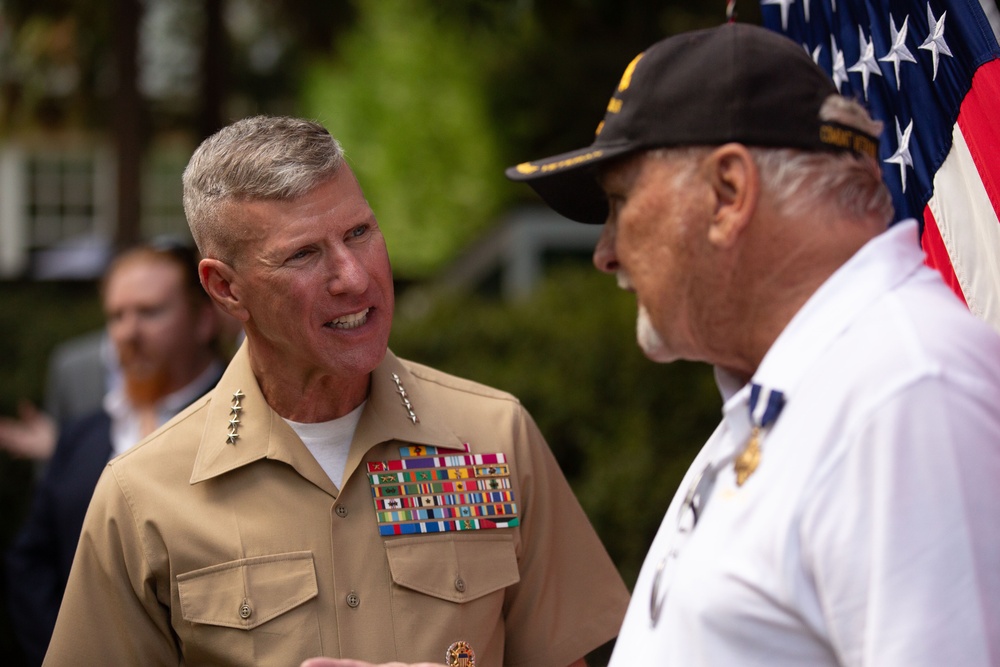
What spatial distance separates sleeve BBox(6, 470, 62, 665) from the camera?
369 cm

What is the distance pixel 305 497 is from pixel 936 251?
147 centimetres

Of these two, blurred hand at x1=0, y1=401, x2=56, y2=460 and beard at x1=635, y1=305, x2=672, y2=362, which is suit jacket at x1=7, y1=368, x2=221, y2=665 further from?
beard at x1=635, y1=305, x2=672, y2=362

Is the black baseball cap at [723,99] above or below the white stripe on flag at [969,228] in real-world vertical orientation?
above

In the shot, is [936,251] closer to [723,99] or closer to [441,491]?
[723,99]

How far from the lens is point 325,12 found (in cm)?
1051

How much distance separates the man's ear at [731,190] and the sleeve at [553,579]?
Answer: 955mm

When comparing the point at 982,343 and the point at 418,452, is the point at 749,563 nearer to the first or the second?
the point at 982,343

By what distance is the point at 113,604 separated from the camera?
2.28m

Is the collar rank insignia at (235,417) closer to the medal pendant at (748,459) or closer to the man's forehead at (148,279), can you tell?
the medal pendant at (748,459)

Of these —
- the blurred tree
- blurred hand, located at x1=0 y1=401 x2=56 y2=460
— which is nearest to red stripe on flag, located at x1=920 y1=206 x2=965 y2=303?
blurred hand, located at x1=0 y1=401 x2=56 y2=460

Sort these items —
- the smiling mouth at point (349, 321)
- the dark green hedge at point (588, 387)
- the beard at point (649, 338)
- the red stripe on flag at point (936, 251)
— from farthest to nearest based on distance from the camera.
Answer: the dark green hedge at point (588, 387)
the red stripe on flag at point (936, 251)
the smiling mouth at point (349, 321)
the beard at point (649, 338)

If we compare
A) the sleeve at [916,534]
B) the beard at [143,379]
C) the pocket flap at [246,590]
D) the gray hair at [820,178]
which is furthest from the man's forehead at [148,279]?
the sleeve at [916,534]

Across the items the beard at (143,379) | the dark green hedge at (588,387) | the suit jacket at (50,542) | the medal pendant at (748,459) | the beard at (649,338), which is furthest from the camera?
the dark green hedge at (588,387)

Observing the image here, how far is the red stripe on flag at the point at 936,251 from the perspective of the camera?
2.48 metres
